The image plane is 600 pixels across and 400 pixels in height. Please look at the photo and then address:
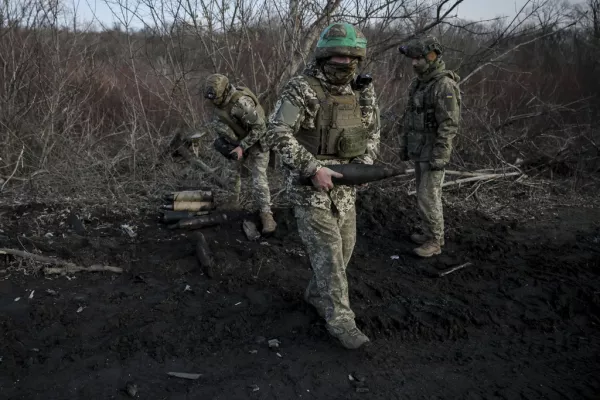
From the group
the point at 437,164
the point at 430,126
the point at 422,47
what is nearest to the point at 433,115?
the point at 430,126

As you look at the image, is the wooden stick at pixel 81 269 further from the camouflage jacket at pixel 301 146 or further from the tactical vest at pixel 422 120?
the tactical vest at pixel 422 120

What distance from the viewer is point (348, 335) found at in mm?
3273

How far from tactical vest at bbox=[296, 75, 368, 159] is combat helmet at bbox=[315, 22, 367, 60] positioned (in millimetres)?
226

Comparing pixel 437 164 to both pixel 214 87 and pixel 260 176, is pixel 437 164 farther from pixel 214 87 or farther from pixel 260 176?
pixel 214 87

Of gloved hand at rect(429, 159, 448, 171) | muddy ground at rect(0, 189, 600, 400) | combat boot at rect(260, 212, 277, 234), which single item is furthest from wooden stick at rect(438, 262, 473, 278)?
combat boot at rect(260, 212, 277, 234)

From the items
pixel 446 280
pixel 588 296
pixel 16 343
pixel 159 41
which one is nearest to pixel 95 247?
pixel 16 343

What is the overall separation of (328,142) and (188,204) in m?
2.99

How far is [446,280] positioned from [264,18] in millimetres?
4680

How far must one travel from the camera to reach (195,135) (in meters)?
7.29

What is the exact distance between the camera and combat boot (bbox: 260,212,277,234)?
5406 mm

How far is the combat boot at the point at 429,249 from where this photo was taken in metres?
5.00

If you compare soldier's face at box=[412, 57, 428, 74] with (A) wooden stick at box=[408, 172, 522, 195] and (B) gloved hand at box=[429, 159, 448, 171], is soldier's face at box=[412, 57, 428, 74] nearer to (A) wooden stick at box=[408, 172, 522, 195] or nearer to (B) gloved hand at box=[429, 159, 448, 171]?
(B) gloved hand at box=[429, 159, 448, 171]

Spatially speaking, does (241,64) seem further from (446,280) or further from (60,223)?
(446,280)

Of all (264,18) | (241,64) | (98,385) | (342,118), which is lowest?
(98,385)
